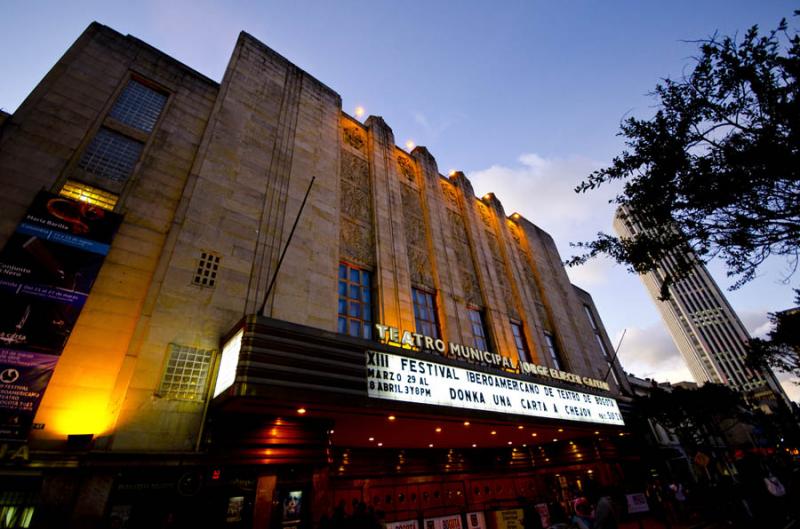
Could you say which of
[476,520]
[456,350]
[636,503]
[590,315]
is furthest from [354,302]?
[590,315]

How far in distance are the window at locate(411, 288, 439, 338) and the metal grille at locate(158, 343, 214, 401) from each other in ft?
29.9

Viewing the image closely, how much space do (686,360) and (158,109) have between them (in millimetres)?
164163

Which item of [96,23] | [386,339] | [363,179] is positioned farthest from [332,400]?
[96,23]

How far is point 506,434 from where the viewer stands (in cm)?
1491

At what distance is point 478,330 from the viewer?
19016 millimetres

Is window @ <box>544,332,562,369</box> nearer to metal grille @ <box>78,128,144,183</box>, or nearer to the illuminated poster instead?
the illuminated poster

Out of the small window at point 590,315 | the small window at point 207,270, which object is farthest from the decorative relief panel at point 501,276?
the small window at point 207,270

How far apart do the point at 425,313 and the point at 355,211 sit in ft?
20.1

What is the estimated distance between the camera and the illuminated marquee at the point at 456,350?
41.5 feet

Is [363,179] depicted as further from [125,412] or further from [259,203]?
[125,412]

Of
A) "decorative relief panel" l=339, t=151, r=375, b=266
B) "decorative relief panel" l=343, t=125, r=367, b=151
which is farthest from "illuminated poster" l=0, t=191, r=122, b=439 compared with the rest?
"decorative relief panel" l=343, t=125, r=367, b=151

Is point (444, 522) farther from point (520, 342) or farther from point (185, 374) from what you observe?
point (520, 342)

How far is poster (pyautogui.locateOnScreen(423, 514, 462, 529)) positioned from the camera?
1198cm

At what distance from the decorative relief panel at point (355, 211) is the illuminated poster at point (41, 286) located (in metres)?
8.28
